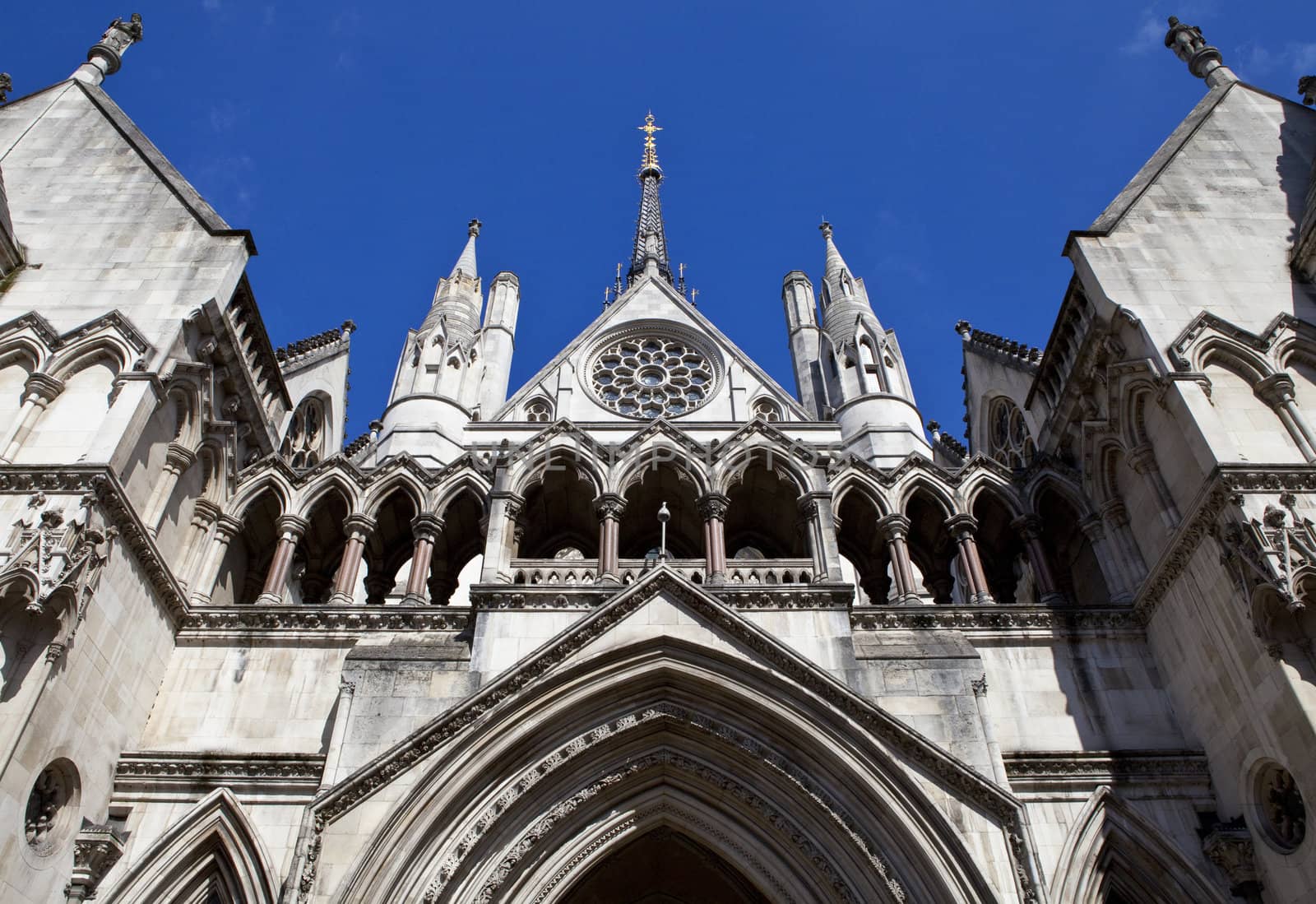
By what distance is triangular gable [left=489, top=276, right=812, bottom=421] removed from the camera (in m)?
22.7

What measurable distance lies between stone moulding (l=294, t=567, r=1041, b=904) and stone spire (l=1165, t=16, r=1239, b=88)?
1280cm

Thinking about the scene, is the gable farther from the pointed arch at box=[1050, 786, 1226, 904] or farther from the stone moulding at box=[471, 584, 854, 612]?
the pointed arch at box=[1050, 786, 1226, 904]

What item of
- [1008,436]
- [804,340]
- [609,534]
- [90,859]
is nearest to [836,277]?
[804,340]

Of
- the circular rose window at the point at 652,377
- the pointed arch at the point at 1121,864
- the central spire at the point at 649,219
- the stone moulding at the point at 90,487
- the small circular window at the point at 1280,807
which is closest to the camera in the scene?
the small circular window at the point at 1280,807

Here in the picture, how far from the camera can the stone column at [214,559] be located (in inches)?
504

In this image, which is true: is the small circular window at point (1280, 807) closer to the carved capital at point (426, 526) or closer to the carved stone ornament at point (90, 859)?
the carved capital at point (426, 526)

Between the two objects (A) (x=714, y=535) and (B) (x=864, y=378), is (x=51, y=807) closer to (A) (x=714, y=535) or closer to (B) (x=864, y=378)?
(A) (x=714, y=535)

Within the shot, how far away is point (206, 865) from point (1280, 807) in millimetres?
11097

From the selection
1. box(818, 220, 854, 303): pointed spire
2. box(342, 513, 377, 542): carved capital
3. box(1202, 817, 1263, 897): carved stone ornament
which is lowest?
box(1202, 817, 1263, 897): carved stone ornament

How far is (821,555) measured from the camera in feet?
41.3

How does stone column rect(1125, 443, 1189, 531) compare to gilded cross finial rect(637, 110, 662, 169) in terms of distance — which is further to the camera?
gilded cross finial rect(637, 110, 662, 169)

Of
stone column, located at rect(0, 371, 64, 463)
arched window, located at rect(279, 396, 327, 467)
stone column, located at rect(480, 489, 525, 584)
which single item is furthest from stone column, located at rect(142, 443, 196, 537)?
stone column, located at rect(480, 489, 525, 584)

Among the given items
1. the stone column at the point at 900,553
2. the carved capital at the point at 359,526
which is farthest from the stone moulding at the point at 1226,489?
the carved capital at the point at 359,526

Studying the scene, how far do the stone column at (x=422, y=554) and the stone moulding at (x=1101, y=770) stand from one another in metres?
Answer: 7.53
